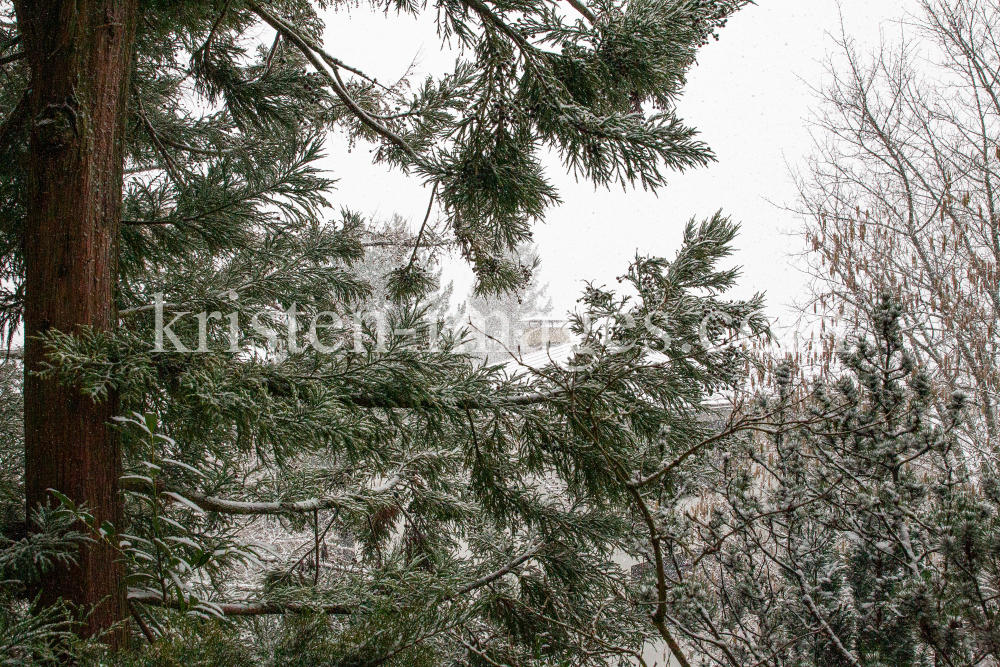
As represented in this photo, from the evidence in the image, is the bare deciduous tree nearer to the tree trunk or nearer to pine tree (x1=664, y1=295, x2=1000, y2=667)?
pine tree (x1=664, y1=295, x2=1000, y2=667)

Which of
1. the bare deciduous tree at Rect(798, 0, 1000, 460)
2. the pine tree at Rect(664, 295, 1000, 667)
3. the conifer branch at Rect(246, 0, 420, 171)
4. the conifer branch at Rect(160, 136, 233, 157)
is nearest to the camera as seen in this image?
the pine tree at Rect(664, 295, 1000, 667)

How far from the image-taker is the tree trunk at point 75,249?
0.83 metres

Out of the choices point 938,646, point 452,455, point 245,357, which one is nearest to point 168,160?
point 245,357

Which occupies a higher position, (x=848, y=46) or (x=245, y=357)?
(x=848, y=46)

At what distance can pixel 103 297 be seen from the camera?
0.89 meters

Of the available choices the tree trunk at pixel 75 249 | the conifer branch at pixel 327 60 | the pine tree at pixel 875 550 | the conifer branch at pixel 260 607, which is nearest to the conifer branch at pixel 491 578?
the conifer branch at pixel 260 607

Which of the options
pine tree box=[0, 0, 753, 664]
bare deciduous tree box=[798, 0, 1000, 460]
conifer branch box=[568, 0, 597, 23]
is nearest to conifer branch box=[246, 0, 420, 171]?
pine tree box=[0, 0, 753, 664]

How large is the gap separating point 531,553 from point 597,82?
99 centimetres

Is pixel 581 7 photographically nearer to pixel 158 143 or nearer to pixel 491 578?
pixel 158 143

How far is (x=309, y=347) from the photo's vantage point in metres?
Result: 0.89

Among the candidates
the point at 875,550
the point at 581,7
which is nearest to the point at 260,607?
the point at 875,550

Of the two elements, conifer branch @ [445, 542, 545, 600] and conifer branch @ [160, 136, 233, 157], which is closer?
conifer branch @ [445, 542, 545, 600]

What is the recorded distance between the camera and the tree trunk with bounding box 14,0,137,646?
83 centimetres

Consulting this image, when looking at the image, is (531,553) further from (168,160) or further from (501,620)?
(168,160)
